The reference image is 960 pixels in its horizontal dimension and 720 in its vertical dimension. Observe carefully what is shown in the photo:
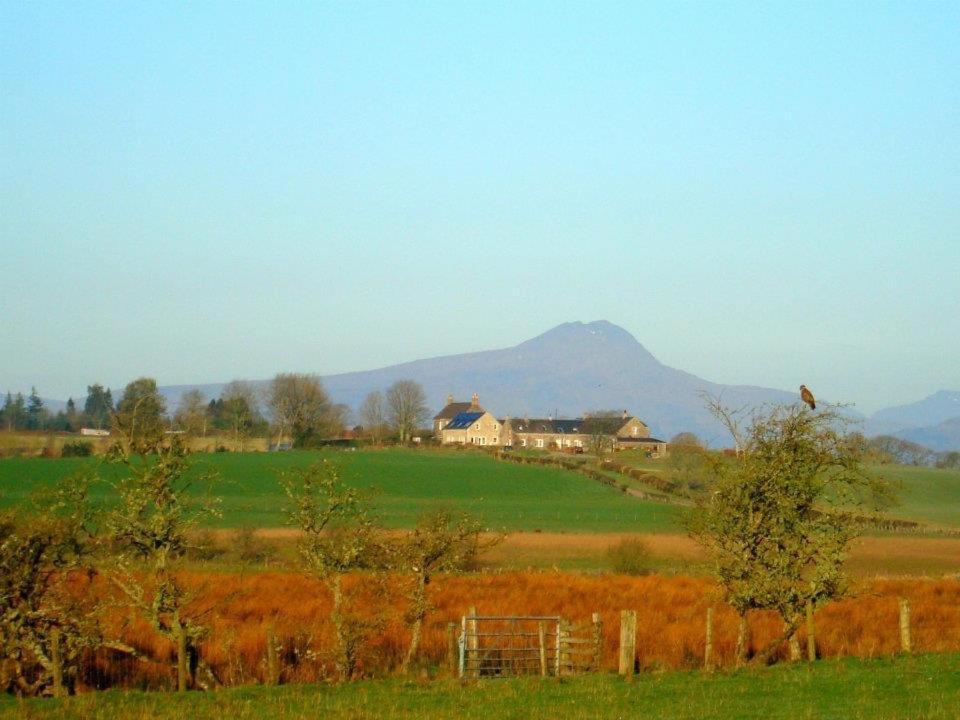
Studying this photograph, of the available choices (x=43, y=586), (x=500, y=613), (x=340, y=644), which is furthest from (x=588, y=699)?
(x=500, y=613)

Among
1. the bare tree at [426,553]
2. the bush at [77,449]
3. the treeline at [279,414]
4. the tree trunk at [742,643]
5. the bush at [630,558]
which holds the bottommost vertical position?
the bush at [630,558]

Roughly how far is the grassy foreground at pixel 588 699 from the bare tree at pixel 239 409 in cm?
10321

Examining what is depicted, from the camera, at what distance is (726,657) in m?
24.5

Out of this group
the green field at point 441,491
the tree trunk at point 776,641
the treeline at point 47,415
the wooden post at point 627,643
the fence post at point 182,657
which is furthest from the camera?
the treeline at point 47,415

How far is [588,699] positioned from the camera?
58.1 ft

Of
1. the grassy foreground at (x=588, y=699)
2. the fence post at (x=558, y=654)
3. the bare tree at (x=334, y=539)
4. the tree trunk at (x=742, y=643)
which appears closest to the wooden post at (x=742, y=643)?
the tree trunk at (x=742, y=643)

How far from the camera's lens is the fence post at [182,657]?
1873 centimetres

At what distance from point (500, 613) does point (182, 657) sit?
11899 millimetres

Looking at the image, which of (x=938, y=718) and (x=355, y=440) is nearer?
(x=938, y=718)

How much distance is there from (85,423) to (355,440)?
52.8 m

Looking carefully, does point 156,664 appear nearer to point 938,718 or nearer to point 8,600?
point 8,600

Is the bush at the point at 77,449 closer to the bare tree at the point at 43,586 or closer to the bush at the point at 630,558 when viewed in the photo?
the bush at the point at 630,558

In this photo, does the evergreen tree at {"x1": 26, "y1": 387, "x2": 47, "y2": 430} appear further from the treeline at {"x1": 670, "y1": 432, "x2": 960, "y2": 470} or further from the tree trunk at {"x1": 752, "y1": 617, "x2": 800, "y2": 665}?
the tree trunk at {"x1": 752, "y1": 617, "x2": 800, "y2": 665}

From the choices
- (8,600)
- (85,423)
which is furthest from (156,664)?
(85,423)
